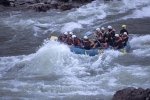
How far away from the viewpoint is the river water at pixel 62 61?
56.1 feet

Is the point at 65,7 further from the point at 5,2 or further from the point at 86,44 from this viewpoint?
the point at 86,44

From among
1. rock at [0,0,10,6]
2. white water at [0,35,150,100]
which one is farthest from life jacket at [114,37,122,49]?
rock at [0,0,10,6]

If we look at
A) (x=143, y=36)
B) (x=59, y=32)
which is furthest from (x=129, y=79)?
(x=59, y=32)

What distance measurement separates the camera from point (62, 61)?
20234 mm

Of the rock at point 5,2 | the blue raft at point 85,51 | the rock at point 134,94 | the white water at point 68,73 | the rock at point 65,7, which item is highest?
the rock at point 5,2

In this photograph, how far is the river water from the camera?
17.1m

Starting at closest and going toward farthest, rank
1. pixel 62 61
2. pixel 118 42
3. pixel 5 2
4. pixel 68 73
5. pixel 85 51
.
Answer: pixel 68 73
pixel 62 61
pixel 85 51
pixel 118 42
pixel 5 2

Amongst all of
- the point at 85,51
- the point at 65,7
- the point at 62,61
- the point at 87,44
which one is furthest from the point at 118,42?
the point at 65,7

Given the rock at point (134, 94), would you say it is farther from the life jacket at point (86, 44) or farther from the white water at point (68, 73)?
the life jacket at point (86, 44)

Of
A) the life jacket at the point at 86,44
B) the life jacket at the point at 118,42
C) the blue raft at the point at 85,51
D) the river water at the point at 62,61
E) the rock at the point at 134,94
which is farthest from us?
the life jacket at the point at 118,42

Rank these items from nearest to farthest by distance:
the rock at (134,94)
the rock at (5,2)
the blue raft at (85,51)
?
the rock at (134,94) < the blue raft at (85,51) < the rock at (5,2)

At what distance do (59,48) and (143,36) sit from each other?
16.7 feet

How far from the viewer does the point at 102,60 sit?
798 inches

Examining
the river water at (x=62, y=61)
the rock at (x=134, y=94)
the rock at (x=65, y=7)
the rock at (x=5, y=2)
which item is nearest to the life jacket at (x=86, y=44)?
the river water at (x=62, y=61)
